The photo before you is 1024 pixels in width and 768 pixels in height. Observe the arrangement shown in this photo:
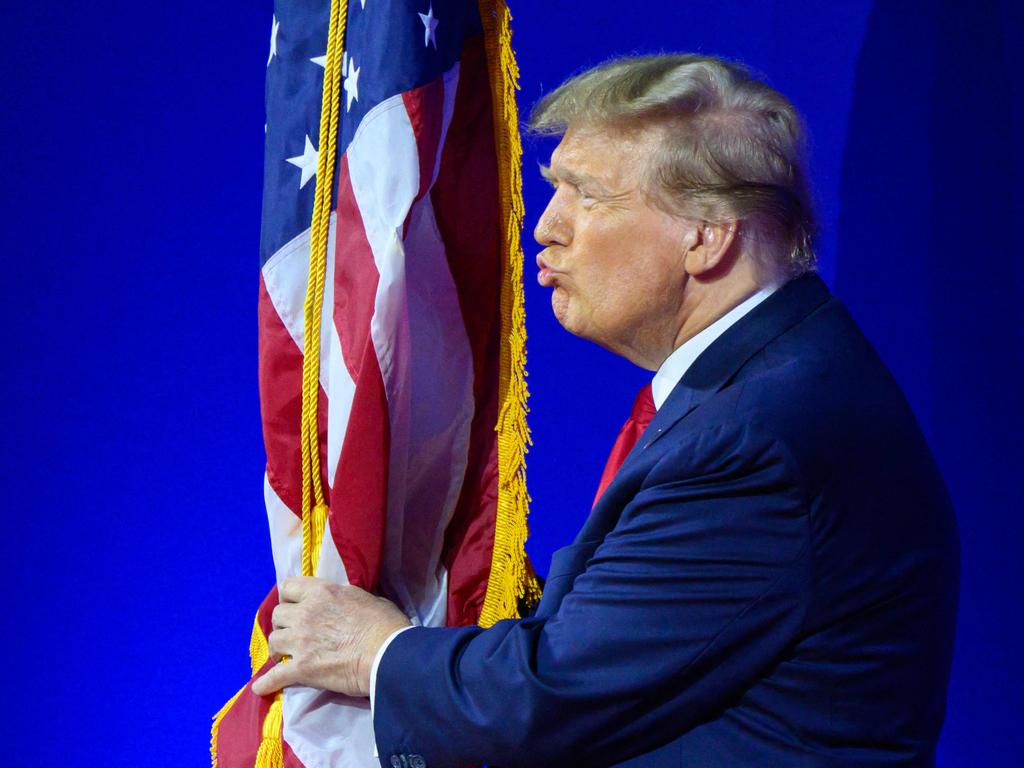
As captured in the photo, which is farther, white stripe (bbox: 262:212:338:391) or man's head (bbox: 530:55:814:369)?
white stripe (bbox: 262:212:338:391)

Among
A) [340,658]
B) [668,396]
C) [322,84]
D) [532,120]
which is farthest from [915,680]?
[322,84]

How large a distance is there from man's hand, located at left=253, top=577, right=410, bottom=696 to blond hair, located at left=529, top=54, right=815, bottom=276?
490 mm

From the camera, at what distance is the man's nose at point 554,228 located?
4.06ft

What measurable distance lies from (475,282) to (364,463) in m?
0.27

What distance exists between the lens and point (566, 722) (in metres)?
Result: 1.01

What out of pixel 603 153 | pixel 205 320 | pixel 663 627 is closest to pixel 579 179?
pixel 603 153

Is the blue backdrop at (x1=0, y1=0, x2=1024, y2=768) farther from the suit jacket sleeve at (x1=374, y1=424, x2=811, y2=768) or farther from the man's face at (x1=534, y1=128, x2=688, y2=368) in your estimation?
the suit jacket sleeve at (x1=374, y1=424, x2=811, y2=768)

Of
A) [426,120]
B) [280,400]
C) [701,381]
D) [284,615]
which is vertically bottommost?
[284,615]

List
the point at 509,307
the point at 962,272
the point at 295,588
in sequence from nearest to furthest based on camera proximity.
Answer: the point at 295,588
the point at 509,307
the point at 962,272

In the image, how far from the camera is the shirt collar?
120cm

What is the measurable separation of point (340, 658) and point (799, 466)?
477 mm

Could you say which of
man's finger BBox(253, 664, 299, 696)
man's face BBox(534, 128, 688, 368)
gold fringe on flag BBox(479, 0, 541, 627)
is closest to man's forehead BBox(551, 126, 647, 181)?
man's face BBox(534, 128, 688, 368)

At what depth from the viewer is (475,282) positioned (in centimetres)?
137

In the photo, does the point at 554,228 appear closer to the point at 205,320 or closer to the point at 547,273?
the point at 547,273
